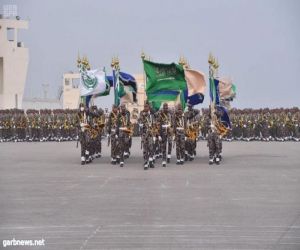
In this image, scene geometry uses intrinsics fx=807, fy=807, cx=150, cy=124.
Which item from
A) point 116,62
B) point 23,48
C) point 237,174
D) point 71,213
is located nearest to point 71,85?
point 23,48

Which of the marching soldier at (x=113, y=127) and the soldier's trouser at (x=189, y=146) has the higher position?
the marching soldier at (x=113, y=127)

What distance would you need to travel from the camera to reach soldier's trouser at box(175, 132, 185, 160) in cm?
2252

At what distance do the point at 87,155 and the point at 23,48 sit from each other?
3621 cm

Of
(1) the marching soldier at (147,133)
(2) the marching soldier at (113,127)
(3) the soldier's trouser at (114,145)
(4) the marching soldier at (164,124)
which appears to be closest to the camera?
(1) the marching soldier at (147,133)

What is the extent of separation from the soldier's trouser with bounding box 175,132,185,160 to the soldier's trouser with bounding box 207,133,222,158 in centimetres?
74

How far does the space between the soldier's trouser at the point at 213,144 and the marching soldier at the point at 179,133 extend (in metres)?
0.75

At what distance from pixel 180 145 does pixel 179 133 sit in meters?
0.36

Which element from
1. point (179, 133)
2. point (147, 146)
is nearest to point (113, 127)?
point (147, 146)

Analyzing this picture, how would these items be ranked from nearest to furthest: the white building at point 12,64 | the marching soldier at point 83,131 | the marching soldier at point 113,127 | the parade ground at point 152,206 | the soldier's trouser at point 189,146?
the parade ground at point 152,206
the marching soldier at point 113,127
the marching soldier at point 83,131
the soldier's trouser at point 189,146
the white building at point 12,64

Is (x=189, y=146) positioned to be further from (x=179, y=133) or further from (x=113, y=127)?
(x=113, y=127)

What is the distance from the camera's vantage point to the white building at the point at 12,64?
57.2 metres

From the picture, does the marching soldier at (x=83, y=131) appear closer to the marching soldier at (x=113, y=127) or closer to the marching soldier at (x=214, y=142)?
the marching soldier at (x=113, y=127)

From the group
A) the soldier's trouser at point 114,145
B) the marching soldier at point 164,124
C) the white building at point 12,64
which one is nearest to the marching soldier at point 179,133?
the marching soldier at point 164,124

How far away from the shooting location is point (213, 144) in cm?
2250
